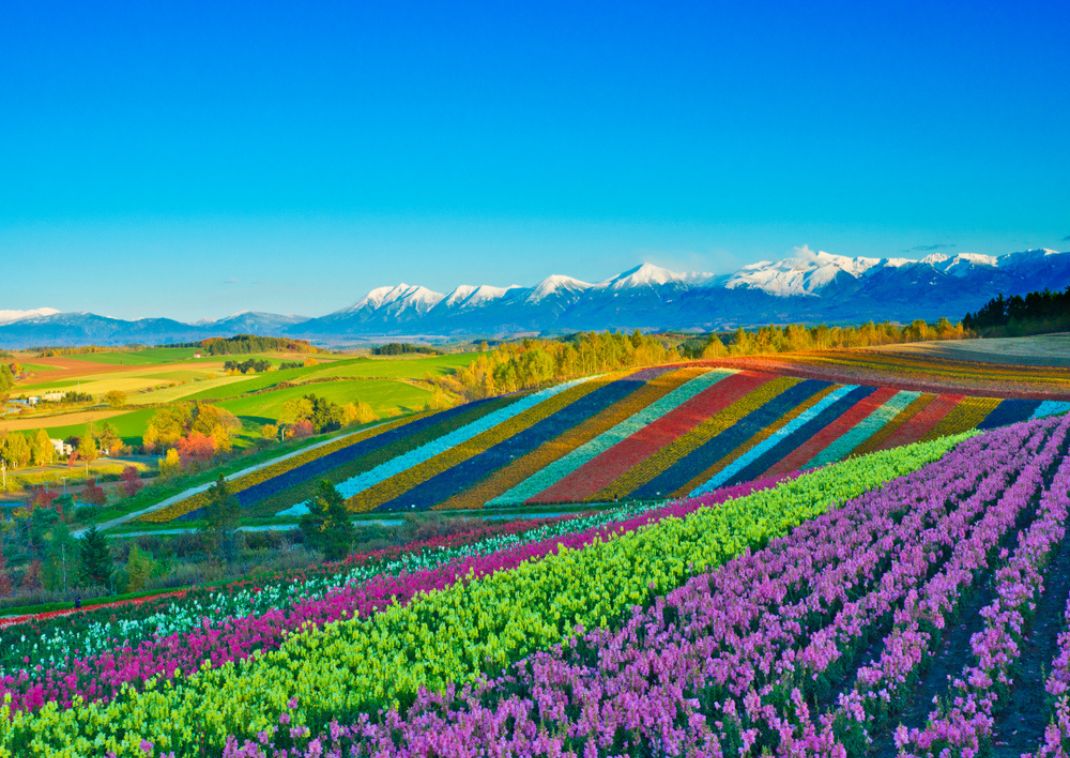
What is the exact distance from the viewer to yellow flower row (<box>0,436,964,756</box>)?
8367 millimetres

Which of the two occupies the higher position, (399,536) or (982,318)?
(982,318)

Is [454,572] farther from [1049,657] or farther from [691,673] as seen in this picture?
[1049,657]

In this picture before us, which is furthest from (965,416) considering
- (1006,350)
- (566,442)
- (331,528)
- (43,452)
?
(43,452)

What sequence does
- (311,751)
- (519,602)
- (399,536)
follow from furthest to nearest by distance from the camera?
(399,536) → (519,602) → (311,751)

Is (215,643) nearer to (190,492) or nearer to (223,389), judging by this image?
(190,492)

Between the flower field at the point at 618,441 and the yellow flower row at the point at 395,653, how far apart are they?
26057mm

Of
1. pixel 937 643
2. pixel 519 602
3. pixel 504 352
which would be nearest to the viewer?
pixel 937 643

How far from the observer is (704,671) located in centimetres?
833

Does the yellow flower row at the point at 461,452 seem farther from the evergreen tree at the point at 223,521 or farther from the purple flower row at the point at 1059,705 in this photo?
the purple flower row at the point at 1059,705

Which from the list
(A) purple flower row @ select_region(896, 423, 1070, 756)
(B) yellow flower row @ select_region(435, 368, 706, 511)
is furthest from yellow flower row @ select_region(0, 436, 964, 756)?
(B) yellow flower row @ select_region(435, 368, 706, 511)

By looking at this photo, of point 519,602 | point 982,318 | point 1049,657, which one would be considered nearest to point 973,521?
point 1049,657

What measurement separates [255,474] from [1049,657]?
5380 centimetres

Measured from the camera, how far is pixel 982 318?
440 ft

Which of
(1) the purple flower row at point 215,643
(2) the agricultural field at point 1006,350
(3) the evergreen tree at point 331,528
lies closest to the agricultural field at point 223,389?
(2) the agricultural field at point 1006,350
